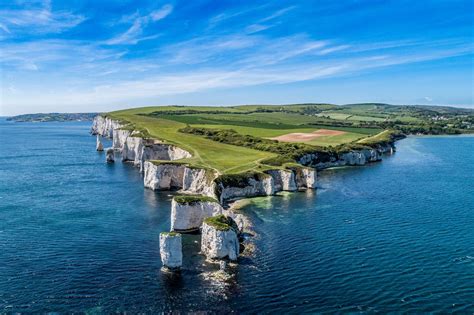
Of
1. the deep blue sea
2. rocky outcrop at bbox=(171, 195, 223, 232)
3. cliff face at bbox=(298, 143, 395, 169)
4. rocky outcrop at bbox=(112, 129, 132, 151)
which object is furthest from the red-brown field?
rocky outcrop at bbox=(171, 195, 223, 232)

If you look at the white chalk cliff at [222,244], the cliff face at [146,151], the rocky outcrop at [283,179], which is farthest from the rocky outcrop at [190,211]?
the cliff face at [146,151]

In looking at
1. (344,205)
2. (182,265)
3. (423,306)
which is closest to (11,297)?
(182,265)

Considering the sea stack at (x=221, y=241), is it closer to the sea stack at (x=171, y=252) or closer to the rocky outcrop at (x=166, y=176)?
the sea stack at (x=171, y=252)

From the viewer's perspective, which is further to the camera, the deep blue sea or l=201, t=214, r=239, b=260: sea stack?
l=201, t=214, r=239, b=260: sea stack

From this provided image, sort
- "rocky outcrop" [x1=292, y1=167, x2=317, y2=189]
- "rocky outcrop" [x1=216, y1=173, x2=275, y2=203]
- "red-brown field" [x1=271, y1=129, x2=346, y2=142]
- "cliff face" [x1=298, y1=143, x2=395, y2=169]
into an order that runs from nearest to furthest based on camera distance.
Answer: "rocky outcrop" [x1=216, y1=173, x2=275, y2=203], "rocky outcrop" [x1=292, y1=167, x2=317, y2=189], "cliff face" [x1=298, y1=143, x2=395, y2=169], "red-brown field" [x1=271, y1=129, x2=346, y2=142]

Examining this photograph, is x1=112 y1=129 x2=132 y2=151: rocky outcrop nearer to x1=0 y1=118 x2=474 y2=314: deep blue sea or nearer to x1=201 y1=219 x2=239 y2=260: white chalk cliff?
x1=0 y1=118 x2=474 y2=314: deep blue sea

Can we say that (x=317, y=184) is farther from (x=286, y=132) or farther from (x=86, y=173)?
(x=286, y=132)
